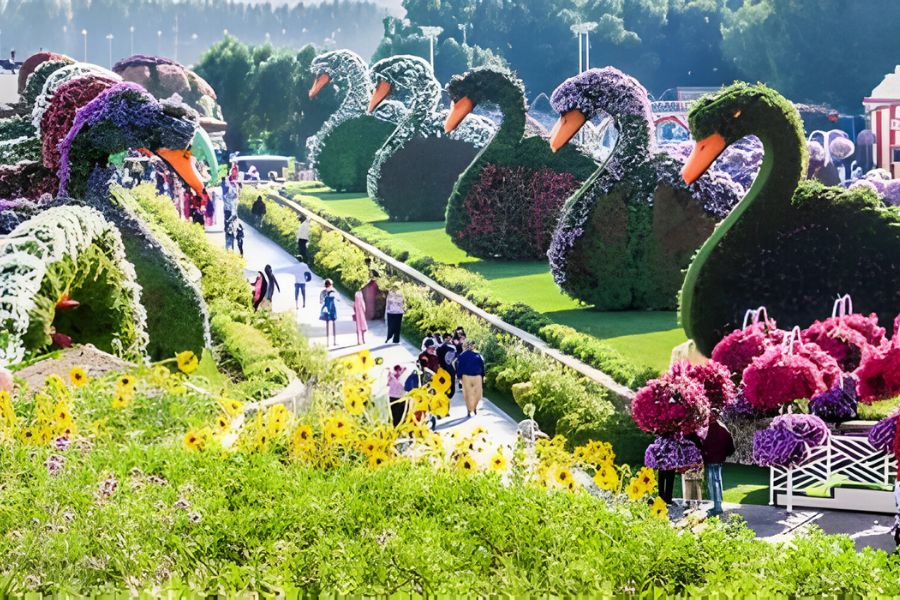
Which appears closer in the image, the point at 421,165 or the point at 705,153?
the point at 705,153

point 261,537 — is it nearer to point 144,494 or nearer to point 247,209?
point 144,494

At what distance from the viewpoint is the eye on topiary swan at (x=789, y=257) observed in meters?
17.4

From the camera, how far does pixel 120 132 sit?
1575cm

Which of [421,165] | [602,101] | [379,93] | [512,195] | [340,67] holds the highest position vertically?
[340,67]

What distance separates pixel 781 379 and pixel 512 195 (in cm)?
1589

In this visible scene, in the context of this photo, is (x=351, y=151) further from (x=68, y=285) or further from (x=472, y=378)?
A: (x=68, y=285)

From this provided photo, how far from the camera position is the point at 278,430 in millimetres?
10141

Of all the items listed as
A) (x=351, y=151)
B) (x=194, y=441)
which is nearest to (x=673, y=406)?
(x=194, y=441)

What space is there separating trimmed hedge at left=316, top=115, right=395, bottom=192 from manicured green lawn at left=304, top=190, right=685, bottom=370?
10994 millimetres

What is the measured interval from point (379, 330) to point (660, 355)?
5.59 m

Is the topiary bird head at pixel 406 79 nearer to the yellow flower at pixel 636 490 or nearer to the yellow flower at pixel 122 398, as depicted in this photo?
the yellow flower at pixel 122 398

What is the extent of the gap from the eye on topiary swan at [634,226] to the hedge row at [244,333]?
14.6ft

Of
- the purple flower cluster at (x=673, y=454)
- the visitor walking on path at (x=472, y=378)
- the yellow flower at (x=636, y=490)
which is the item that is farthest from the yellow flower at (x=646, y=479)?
the visitor walking on path at (x=472, y=378)

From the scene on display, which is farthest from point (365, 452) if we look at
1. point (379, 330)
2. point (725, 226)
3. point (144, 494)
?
point (379, 330)
